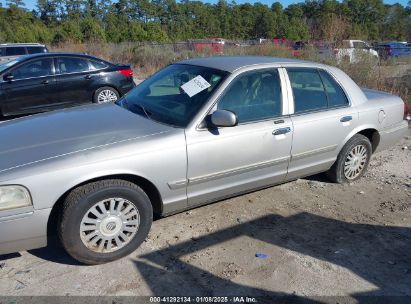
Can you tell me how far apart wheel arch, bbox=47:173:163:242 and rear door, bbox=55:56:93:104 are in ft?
19.3

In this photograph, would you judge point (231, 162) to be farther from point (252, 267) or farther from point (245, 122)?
point (252, 267)

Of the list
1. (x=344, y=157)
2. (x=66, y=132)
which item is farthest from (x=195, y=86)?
(x=344, y=157)

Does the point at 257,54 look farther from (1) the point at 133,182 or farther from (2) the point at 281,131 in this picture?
(1) the point at 133,182

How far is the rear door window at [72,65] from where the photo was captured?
859cm

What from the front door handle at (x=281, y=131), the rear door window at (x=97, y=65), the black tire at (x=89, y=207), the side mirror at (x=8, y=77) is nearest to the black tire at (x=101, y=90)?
the rear door window at (x=97, y=65)

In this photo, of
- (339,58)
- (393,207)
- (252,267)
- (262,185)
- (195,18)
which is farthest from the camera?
A: (195,18)

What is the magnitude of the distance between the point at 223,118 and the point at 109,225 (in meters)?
1.31

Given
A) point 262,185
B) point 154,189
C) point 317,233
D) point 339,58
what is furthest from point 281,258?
point 339,58

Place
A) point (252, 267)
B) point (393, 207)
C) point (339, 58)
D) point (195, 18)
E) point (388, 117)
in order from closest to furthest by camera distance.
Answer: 1. point (252, 267)
2. point (393, 207)
3. point (388, 117)
4. point (339, 58)
5. point (195, 18)

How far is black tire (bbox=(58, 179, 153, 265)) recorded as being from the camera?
2.95m

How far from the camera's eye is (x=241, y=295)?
115 inches

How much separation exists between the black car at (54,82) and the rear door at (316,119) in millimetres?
4972

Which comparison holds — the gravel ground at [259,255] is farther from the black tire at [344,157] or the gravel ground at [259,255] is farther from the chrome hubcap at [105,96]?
the chrome hubcap at [105,96]

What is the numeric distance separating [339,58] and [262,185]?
28.1 feet
